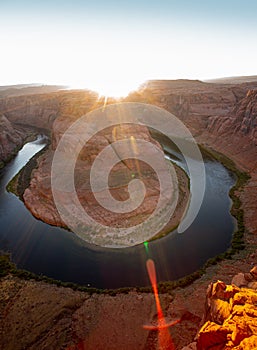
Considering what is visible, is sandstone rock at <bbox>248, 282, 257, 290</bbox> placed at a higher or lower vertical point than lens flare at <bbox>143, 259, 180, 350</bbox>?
higher

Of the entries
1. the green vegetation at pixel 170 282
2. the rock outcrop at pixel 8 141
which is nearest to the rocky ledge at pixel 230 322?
the green vegetation at pixel 170 282

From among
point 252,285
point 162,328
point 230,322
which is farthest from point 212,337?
point 162,328

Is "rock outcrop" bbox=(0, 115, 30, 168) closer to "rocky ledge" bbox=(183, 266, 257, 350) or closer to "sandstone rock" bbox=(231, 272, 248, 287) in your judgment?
"sandstone rock" bbox=(231, 272, 248, 287)

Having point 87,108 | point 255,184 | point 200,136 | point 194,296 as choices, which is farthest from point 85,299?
point 200,136

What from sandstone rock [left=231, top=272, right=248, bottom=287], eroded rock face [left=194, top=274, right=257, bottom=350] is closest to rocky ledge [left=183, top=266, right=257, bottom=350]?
eroded rock face [left=194, top=274, right=257, bottom=350]

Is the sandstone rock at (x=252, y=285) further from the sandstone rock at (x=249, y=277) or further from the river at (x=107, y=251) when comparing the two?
the river at (x=107, y=251)

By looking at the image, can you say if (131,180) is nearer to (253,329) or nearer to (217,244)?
(217,244)

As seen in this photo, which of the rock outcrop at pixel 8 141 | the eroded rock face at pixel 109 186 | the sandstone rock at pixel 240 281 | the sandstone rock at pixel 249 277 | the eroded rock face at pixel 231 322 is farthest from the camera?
the rock outcrop at pixel 8 141
